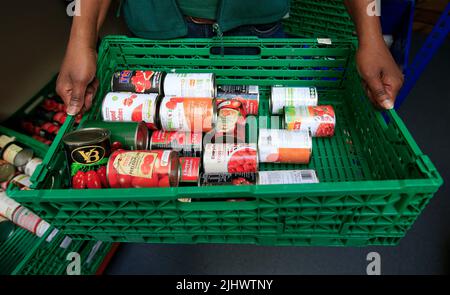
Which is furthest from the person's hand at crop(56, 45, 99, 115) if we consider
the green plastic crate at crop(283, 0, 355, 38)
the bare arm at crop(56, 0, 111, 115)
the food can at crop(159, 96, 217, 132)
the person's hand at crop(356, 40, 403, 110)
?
the green plastic crate at crop(283, 0, 355, 38)

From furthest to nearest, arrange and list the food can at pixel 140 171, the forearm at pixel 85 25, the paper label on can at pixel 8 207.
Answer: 1. the paper label on can at pixel 8 207
2. the forearm at pixel 85 25
3. the food can at pixel 140 171

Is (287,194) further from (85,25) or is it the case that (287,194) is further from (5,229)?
(5,229)

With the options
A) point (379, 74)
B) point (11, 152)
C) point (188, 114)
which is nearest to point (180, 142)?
point (188, 114)

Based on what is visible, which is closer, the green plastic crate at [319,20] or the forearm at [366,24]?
the forearm at [366,24]

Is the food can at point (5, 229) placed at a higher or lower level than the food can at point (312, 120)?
lower

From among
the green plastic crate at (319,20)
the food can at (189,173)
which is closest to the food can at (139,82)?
the food can at (189,173)

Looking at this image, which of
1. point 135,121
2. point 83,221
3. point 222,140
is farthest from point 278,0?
point 83,221

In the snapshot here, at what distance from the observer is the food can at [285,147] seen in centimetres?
106

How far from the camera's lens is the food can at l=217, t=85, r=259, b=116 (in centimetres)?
124

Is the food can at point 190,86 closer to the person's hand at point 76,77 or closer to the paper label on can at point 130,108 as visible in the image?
the paper label on can at point 130,108

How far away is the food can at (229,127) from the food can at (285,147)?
86mm

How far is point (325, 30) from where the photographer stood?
1798mm

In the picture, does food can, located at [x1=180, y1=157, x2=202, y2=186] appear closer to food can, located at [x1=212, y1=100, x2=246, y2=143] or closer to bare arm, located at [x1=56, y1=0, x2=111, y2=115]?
food can, located at [x1=212, y1=100, x2=246, y2=143]

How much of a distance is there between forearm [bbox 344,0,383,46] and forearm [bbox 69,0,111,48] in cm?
88
